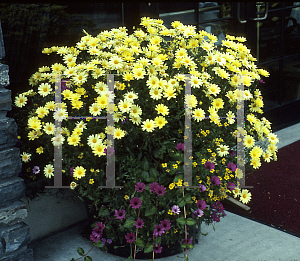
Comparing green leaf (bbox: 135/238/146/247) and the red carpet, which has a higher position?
→ green leaf (bbox: 135/238/146/247)

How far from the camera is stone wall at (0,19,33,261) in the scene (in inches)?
69.2

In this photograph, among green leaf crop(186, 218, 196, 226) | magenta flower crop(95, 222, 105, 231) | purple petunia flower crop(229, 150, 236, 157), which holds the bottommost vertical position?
magenta flower crop(95, 222, 105, 231)

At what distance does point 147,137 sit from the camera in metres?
1.85

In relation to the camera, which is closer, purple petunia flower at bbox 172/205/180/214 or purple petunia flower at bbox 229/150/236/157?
purple petunia flower at bbox 172/205/180/214

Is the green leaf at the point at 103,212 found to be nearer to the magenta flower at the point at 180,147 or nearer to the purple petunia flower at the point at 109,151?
the purple petunia flower at the point at 109,151

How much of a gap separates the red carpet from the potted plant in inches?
27.1

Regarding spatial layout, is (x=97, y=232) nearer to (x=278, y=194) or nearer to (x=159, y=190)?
(x=159, y=190)

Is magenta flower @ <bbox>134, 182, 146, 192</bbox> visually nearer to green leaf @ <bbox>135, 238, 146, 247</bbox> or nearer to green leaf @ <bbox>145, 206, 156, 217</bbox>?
green leaf @ <bbox>145, 206, 156, 217</bbox>

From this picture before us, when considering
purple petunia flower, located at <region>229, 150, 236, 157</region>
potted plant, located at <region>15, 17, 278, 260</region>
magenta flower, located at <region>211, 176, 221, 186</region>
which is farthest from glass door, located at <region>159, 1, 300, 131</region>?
magenta flower, located at <region>211, 176, 221, 186</region>

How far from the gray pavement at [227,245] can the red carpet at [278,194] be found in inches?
4.7

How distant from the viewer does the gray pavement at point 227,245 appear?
83.2 inches

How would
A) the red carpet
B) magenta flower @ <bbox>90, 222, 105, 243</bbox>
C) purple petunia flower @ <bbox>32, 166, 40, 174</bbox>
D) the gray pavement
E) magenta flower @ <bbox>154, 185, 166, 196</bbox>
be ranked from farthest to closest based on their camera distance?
the red carpet
the gray pavement
purple petunia flower @ <bbox>32, 166, 40, 174</bbox>
magenta flower @ <bbox>90, 222, 105, 243</bbox>
magenta flower @ <bbox>154, 185, 166, 196</bbox>

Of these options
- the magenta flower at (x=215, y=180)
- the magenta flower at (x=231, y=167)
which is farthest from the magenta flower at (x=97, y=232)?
the magenta flower at (x=231, y=167)

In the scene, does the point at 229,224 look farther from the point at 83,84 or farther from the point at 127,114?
the point at 83,84
